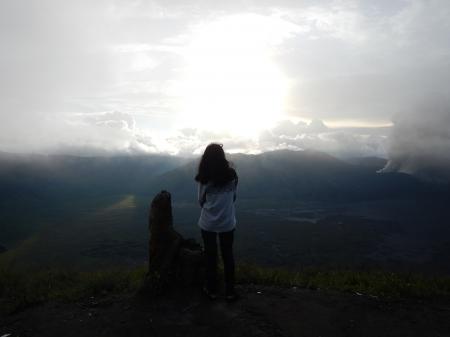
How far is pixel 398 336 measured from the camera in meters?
6.53

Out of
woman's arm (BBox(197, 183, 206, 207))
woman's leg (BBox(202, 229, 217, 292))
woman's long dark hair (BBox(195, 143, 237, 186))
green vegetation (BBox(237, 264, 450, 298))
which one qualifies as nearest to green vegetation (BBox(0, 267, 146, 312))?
woman's leg (BBox(202, 229, 217, 292))

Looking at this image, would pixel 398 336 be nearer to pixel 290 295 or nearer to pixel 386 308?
pixel 386 308

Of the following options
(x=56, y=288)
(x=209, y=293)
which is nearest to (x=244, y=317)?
(x=209, y=293)

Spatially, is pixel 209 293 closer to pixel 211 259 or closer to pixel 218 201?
pixel 211 259

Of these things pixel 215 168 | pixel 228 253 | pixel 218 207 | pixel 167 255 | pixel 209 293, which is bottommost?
pixel 209 293

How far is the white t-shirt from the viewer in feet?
25.2

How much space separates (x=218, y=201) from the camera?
7.66 meters

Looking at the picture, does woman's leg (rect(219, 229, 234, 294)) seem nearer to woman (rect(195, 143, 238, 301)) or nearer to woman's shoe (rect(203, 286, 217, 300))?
woman (rect(195, 143, 238, 301))

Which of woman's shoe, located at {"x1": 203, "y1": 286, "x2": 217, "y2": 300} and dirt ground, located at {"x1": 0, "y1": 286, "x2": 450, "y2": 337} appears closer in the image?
dirt ground, located at {"x1": 0, "y1": 286, "x2": 450, "y2": 337}

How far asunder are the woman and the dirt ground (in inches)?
24.8

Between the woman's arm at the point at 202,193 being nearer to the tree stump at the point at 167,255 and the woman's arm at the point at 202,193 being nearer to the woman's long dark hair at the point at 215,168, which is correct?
the woman's long dark hair at the point at 215,168

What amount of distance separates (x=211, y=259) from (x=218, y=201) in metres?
1.19

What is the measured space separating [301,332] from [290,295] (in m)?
1.63

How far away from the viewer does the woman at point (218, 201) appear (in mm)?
7664
